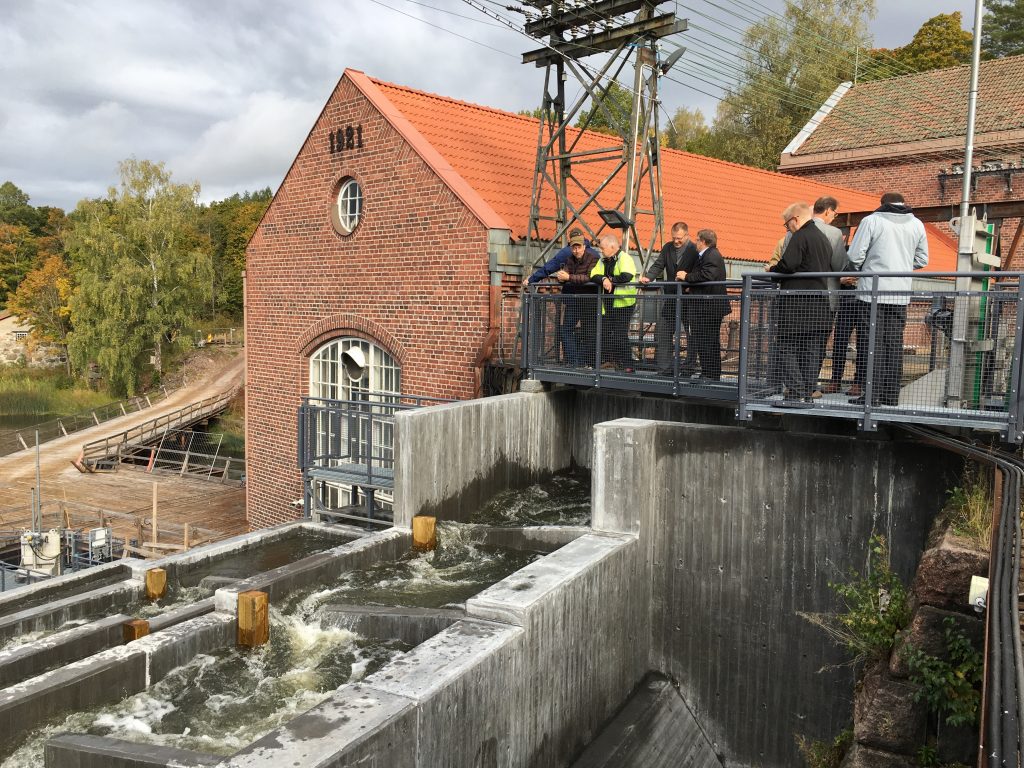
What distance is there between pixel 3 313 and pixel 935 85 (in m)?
64.1

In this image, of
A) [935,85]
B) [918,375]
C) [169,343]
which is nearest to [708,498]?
[918,375]

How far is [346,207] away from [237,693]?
33.9ft

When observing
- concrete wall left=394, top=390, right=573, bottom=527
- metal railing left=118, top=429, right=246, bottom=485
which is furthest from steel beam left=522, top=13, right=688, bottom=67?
metal railing left=118, top=429, right=246, bottom=485

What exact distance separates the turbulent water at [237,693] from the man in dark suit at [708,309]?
4.18 metres

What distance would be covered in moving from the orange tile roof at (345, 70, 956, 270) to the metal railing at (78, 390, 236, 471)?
21348 millimetres

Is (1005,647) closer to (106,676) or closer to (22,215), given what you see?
(106,676)

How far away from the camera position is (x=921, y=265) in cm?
714

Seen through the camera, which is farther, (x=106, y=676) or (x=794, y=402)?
(x=794, y=402)

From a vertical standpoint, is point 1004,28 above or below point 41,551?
above

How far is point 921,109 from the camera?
28.2 m

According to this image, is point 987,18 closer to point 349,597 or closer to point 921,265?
point 921,265

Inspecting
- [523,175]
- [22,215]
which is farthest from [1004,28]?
[22,215]

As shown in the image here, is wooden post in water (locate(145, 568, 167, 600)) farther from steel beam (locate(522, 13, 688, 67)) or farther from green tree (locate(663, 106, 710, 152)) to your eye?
green tree (locate(663, 106, 710, 152))

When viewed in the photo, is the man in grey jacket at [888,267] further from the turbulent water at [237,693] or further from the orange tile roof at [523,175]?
the orange tile roof at [523,175]
